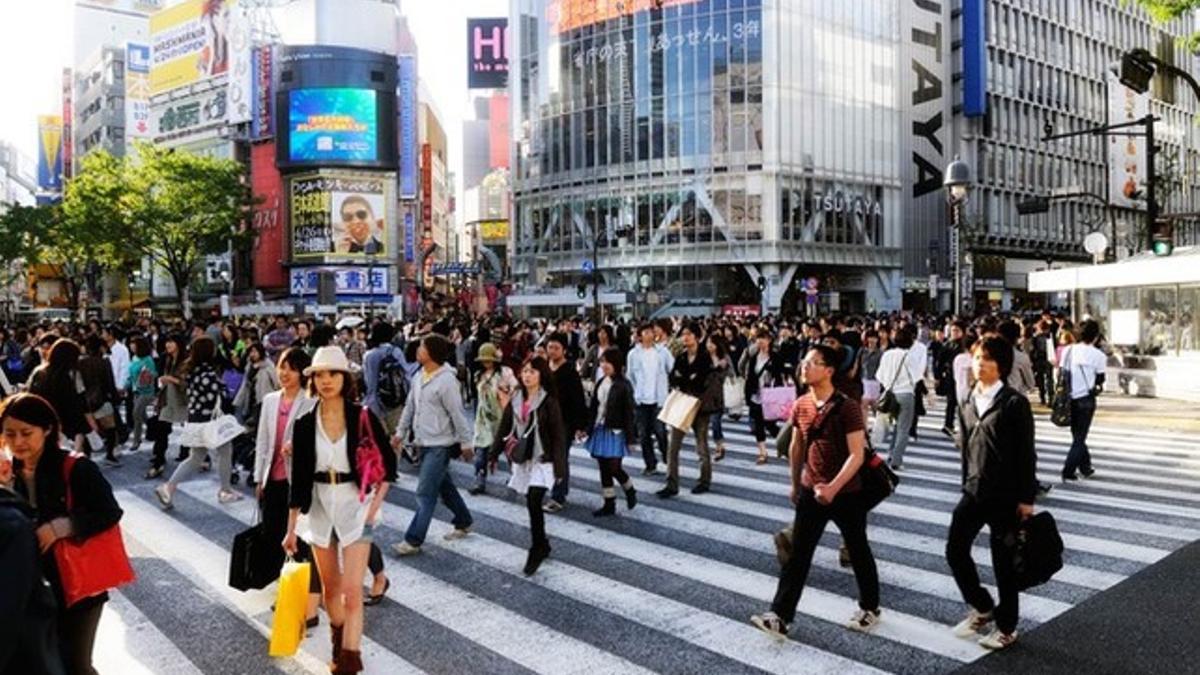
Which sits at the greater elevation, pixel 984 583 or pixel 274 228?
pixel 274 228

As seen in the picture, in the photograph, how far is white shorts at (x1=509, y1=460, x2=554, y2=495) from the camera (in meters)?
6.67

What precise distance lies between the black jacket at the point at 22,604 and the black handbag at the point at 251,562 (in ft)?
8.69

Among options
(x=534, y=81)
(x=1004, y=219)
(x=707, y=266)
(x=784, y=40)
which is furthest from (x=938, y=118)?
(x=534, y=81)

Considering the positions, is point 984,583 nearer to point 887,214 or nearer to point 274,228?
point 887,214

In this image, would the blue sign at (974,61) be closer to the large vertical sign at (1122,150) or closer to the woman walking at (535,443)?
the large vertical sign at (1122,150)

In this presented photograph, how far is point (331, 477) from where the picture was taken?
4.64 m

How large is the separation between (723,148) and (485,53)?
55138mm

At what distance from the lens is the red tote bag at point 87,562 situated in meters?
3.39

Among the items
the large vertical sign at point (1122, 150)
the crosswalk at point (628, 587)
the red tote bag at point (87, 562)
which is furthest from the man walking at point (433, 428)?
the large vertical sign at point (1122, 150)

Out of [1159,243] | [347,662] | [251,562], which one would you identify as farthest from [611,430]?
[1159,243]

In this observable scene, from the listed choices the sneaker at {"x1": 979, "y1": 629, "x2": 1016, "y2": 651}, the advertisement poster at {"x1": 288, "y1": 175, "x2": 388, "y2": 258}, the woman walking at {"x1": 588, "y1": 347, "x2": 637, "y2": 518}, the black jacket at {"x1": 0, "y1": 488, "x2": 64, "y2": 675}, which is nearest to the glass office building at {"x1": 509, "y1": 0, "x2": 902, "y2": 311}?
the advertisement poster at {"x1": 288, "y1": 175, "x2": 388, "y2": 258}

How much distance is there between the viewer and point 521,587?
6242 millimetres

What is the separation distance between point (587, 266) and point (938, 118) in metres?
30.5

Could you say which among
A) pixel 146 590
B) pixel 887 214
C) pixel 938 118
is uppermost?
pixel 938 118
